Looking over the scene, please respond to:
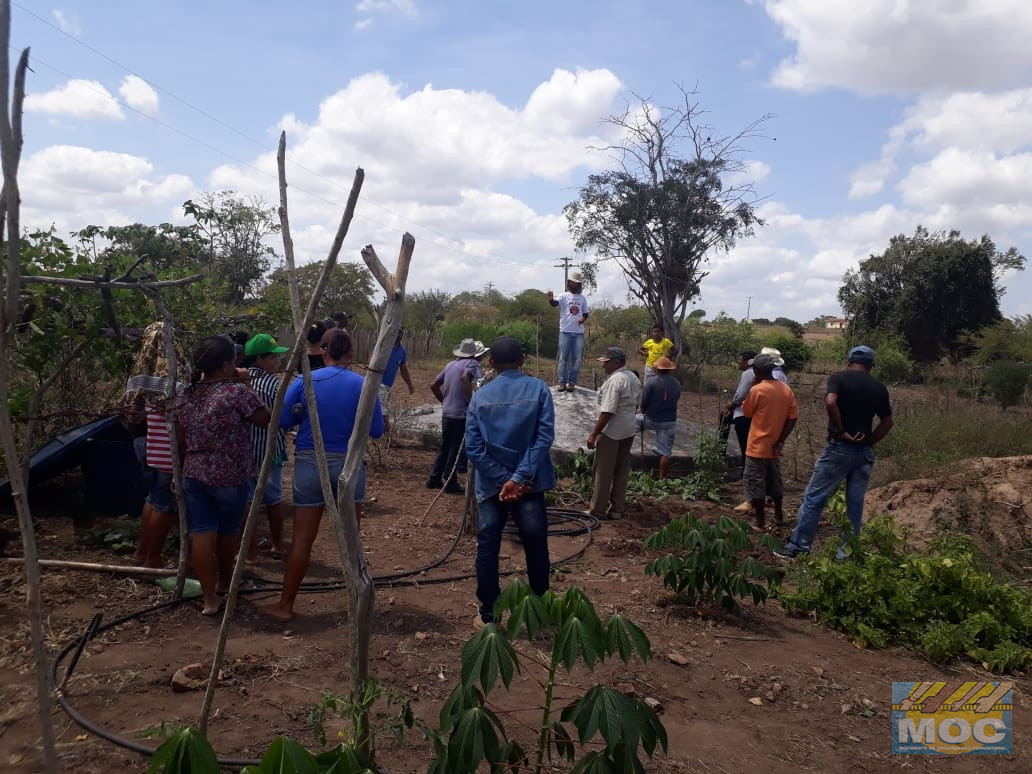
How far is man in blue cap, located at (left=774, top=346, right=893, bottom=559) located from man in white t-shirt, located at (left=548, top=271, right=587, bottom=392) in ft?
16.1

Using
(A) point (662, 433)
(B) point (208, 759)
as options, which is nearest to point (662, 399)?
(A) point (662, 433)

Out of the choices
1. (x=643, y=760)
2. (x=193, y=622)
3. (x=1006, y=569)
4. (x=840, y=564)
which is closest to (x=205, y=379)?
(x=193, y=622)

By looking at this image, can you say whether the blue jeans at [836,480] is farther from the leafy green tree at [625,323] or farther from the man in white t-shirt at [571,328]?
the leafy green tree at [625,323]

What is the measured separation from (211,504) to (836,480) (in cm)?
476

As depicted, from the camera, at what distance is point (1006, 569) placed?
632 centimetres

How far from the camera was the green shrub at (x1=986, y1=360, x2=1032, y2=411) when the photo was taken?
16766 mm

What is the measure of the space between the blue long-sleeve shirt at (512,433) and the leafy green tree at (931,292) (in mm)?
24927

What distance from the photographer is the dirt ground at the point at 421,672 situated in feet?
10.3

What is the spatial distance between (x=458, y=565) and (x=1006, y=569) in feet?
15.4

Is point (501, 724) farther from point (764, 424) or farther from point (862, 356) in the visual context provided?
point (764, 424)

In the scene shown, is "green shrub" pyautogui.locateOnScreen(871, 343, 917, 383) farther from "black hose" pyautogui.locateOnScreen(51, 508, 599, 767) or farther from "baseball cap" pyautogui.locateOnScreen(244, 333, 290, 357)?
"baseball cap" pyautogui.locateOnScreen(244, 333, 290, 357)

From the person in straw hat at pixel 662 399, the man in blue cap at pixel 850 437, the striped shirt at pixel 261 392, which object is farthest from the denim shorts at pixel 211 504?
the person in straw hat at pixel 662 399

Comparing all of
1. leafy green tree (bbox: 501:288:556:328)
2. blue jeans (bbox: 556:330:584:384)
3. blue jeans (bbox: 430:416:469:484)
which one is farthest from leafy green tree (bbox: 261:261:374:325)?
blue jeans (bbox: 430:416:469:484)

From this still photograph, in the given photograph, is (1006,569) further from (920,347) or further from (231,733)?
(920,347)
